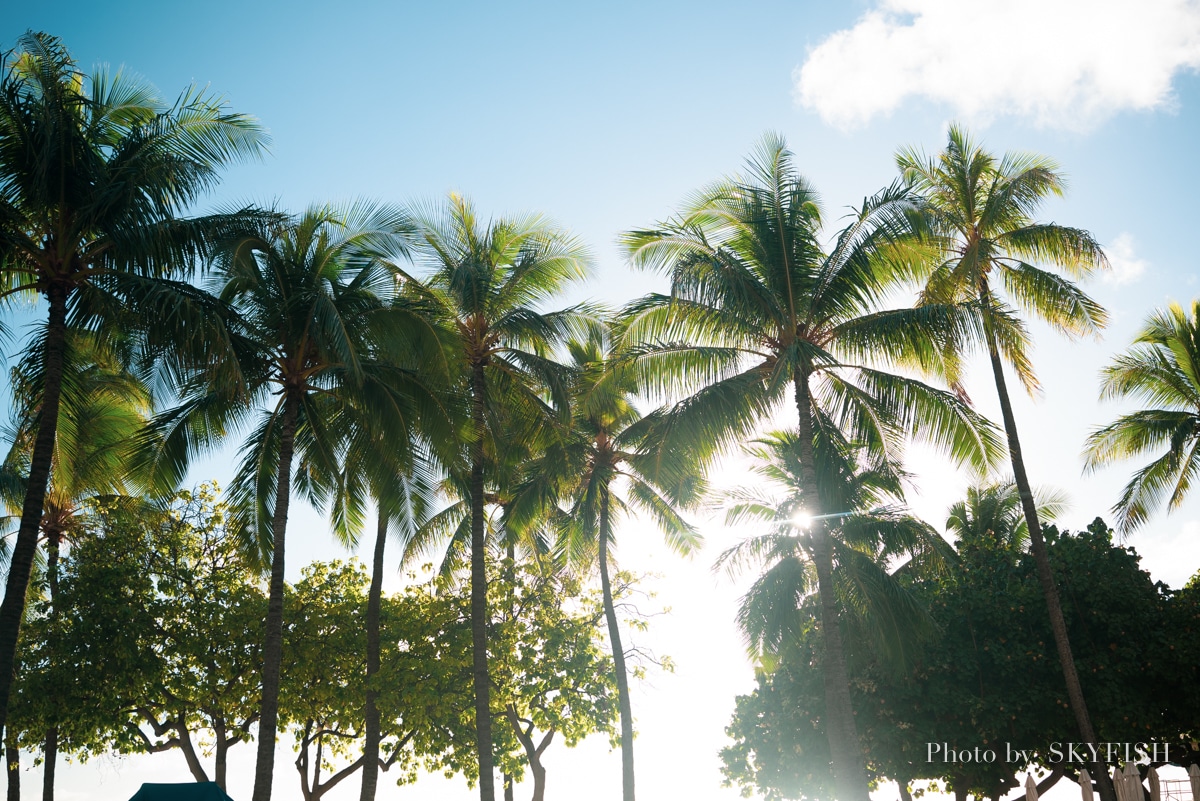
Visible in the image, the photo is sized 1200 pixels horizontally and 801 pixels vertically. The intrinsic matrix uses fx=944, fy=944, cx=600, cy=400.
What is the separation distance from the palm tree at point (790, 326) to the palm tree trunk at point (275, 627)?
6227mm

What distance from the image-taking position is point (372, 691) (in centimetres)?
2148

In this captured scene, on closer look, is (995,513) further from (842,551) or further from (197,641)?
(197,641)

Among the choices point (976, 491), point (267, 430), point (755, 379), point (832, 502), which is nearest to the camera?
point (755, 379)

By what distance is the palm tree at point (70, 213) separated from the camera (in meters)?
12.8

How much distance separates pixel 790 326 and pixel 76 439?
13.0 metres

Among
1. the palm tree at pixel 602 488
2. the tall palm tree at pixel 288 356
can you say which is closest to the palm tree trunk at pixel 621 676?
the palm tree at pixel 602 488

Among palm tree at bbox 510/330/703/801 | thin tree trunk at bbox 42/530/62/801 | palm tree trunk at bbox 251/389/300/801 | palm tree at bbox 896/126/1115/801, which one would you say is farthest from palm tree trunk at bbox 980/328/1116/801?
thin tree trunk at bbox 42/530/62/801

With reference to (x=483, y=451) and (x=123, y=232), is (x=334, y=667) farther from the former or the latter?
(x=123, y=232)

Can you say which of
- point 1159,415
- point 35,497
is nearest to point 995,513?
point 1159,415

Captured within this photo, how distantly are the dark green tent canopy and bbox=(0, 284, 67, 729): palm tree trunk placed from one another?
→ 3.91 m

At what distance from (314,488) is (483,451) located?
392cm

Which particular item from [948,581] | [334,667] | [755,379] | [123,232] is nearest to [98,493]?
[334,667]

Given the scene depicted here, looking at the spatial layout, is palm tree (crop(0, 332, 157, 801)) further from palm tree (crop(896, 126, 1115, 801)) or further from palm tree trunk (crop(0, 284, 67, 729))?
palm tree (crop(896, 126, 1115, 801))

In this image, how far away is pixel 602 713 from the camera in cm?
2388
